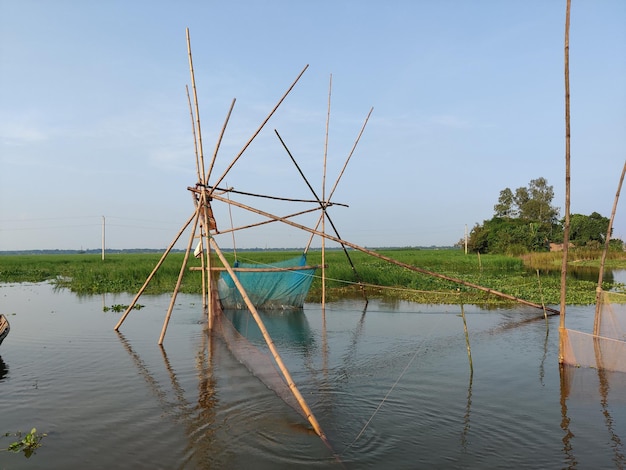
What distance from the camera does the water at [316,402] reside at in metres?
4.49

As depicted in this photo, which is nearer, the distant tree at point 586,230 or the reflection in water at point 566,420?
the reflection in water at point 566,420

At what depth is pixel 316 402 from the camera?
232 inches

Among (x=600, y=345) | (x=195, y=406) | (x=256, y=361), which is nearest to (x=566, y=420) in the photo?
(x=600, y=345)

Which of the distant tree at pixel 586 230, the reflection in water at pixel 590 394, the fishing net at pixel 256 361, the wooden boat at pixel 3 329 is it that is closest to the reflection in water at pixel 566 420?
the reflection in water at pixel 590 394

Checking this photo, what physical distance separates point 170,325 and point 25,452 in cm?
690

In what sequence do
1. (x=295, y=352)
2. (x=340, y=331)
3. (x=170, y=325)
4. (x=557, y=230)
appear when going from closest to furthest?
1. (x=295, y=352)
2. (x=340, y=331)
3. (x=170, y=325)
4. (x=557, y=230)

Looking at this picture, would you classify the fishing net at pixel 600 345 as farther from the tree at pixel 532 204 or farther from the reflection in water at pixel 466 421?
the tree at pixel 532 204

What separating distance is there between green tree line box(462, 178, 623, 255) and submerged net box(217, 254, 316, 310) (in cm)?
2892

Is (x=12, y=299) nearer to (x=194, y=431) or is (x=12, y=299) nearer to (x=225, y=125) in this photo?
(x=225, y=125)

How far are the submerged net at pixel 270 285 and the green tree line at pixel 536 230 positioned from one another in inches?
1138

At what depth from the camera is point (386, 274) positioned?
19.0 m

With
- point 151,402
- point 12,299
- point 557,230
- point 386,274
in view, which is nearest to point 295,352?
point 151,402

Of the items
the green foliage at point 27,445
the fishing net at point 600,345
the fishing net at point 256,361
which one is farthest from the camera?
the fishing net at point 600,345

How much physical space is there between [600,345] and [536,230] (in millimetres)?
40191
